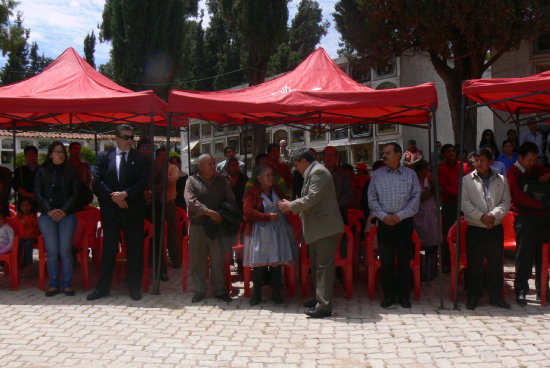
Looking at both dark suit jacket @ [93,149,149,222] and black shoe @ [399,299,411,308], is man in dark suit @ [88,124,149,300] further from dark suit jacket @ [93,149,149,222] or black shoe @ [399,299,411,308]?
black shoe @ [399,299,411,308]

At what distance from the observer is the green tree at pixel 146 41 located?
22984 millimetres

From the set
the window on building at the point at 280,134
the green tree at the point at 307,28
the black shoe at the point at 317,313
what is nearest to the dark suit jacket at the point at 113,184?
the black shoe at the point at 317,313

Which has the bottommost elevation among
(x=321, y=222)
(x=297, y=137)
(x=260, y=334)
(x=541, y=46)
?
(x=260, y=334)

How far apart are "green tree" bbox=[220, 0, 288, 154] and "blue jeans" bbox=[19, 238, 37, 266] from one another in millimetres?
10419

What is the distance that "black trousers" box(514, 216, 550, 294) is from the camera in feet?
17.4

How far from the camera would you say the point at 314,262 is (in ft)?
16.9

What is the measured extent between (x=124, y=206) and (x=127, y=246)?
527 millimetres

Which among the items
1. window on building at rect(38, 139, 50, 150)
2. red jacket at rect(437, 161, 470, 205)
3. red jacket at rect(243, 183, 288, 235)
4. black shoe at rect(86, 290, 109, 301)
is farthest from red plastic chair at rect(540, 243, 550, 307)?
window on building at rect(38, 139, 50, 150)

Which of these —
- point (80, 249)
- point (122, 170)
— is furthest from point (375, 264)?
point (80, 249)

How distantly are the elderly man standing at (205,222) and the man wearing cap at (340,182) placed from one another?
4.70 ft

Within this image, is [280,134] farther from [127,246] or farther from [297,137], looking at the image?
[127,246]

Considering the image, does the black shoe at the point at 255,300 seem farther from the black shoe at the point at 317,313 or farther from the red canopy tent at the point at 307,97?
the red canopy tent at the point at 307,97

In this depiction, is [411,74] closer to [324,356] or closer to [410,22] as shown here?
[410,22]

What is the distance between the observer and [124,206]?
556cm
